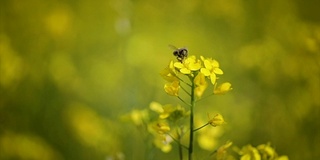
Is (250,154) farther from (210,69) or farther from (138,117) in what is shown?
(138,117)

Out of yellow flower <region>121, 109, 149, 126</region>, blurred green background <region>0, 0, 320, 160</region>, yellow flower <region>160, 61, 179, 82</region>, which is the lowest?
yellow flower <region>160, 61, 179, 82</region>

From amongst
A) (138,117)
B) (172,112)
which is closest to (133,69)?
(138,117)

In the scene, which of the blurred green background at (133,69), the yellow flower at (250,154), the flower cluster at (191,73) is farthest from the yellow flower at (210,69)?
the blurred green background at (133,69)

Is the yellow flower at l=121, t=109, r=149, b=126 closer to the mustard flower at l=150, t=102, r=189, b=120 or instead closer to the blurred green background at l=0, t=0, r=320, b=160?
the mustard flower at l=150, t=102, r=189, b=120

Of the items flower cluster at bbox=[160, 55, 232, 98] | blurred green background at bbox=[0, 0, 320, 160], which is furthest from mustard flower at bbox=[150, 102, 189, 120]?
blurred green background at bbox=[0, 0, 320, 160]

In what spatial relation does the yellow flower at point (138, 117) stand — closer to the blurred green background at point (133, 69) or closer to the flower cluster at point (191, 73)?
the flower cluster at point (191, 73)

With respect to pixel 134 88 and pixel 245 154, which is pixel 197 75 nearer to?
pixel 245 154

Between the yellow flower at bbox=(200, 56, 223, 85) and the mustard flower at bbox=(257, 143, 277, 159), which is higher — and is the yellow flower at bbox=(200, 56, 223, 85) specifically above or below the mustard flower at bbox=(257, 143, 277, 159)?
above

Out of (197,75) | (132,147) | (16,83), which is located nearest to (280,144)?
(132,147)
